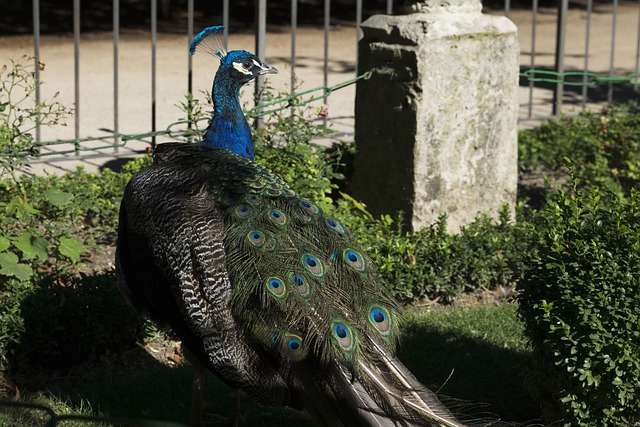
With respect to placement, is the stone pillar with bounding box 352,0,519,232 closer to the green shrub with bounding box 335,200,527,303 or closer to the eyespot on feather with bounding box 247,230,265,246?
the green shrub with bounding box 335,200,527,303

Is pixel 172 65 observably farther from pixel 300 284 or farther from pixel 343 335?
pixel 343 335

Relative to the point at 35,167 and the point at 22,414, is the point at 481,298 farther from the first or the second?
the point at 35,167

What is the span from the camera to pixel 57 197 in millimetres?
6094

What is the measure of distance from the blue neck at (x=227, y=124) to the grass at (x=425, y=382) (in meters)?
1.25

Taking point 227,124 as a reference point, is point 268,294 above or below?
below

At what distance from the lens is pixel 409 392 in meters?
3.87

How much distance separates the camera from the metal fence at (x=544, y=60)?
7.54 meters

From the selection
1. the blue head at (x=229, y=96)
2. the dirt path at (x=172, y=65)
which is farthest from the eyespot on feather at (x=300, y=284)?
the dirt path at (x=172, y=65)


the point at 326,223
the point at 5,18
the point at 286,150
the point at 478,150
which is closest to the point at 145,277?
the point at 326,223

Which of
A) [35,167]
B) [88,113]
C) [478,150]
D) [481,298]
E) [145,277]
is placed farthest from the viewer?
[88,113]

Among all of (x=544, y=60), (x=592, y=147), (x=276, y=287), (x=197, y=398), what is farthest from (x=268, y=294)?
(x=544, y=60)

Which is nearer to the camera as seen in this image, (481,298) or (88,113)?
(481,298)

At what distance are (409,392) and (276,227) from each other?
91cm

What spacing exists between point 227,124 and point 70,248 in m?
1.22
